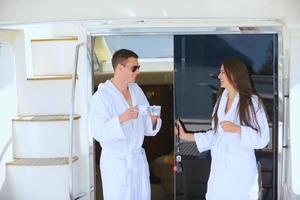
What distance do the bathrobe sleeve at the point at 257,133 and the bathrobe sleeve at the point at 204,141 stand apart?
1.26ft

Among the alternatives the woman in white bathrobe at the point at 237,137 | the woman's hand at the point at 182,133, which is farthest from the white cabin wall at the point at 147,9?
the woman's hand at the point at 182,133

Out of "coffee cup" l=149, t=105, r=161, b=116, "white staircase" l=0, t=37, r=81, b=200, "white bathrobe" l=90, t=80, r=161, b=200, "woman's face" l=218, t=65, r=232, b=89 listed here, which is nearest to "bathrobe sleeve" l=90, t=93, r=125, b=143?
"white bathrobe" l=90, t=80, r=161, b=200

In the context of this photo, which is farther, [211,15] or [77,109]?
[77,109]

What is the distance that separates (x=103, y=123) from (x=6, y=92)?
1306mm

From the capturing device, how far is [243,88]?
3.45 meters

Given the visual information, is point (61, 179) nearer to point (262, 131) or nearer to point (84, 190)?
point (84, 190)

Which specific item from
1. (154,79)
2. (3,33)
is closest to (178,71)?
(154,79)

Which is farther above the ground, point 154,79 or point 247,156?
point 154,79

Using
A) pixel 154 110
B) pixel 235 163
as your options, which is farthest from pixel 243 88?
pixel 154 110

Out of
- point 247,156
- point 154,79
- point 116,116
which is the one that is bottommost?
point 247,156

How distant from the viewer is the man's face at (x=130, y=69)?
11.9 feet

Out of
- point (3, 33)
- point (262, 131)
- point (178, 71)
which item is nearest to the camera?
point (262, 131)

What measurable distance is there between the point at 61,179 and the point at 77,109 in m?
0.57

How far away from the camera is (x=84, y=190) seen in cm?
398
